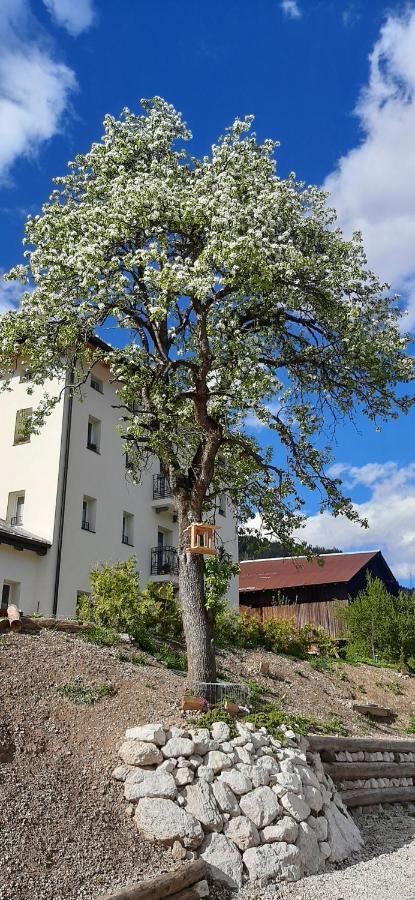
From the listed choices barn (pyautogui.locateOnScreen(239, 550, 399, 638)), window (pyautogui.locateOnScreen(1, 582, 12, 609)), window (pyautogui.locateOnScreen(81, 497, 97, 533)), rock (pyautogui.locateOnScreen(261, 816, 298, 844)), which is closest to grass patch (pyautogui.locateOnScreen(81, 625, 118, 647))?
rock (pyautogui.locateOnScreen(261, 816, 298, 844))

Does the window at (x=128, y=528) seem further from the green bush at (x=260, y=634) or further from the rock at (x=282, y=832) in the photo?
the rock at (x=282, y=832)

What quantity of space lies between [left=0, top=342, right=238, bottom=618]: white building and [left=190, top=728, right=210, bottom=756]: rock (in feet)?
37.8

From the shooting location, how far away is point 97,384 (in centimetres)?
2659

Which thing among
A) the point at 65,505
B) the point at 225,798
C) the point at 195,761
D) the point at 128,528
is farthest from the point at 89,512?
the point at 225,798

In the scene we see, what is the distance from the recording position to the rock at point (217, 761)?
360 inches

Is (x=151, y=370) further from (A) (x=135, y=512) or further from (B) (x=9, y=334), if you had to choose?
(A) (x=135, y=512)

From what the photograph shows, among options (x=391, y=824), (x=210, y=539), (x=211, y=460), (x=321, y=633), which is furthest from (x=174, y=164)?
(x=321, y=633)

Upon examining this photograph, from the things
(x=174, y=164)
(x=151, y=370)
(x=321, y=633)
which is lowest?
(x=321, y=633)

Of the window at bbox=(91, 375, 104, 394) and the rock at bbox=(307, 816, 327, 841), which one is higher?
the window at bbox=(91, 375, 104, 394)

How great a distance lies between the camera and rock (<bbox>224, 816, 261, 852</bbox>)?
8.44 m

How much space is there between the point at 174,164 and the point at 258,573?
29767mm

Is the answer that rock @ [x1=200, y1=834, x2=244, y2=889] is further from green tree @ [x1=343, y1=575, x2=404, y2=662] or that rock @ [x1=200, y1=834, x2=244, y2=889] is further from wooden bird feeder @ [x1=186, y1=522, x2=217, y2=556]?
green tree @ [x1=343, y1=575, x2=404, y2=662]

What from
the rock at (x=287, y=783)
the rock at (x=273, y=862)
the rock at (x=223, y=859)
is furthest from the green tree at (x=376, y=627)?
the rock at (x=223, y=859)

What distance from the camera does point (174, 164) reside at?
13602mm
